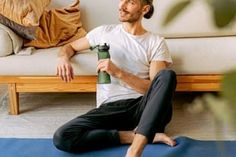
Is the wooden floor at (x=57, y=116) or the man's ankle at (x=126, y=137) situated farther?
the wooden floor at (x=57, y=116)

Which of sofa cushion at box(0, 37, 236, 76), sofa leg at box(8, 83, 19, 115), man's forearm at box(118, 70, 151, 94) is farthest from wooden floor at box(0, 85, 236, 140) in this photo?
man's forearm at box(118, 70, 151, 94)

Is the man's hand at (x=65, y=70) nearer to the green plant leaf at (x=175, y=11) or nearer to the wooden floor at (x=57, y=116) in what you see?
the wooden floor at (x=57, y=116)

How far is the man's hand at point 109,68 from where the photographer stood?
2168mm

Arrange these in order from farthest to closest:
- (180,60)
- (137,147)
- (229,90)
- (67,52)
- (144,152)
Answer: (180,60) → (67,52) → (144,152) → (137,147) → (229,90)

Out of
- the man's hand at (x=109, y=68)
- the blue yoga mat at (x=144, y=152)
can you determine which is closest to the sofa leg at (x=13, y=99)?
the blue yoga mat at (x=144, y=152)

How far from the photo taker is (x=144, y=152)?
7.07 ft

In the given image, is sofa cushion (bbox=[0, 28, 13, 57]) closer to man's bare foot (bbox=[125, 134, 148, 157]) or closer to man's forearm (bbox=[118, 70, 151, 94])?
man's forearm (bbox=[118, 70, 151, 94])

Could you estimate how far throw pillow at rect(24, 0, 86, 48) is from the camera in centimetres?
285

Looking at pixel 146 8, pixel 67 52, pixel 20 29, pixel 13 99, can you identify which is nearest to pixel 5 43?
pixel 20 29

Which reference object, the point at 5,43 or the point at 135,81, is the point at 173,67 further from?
the point at 5,43

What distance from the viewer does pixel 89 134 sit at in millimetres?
2180

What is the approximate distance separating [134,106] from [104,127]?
0.59 feet

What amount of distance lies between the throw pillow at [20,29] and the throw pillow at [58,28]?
48 millimetres

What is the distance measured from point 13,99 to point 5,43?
0.35 m
